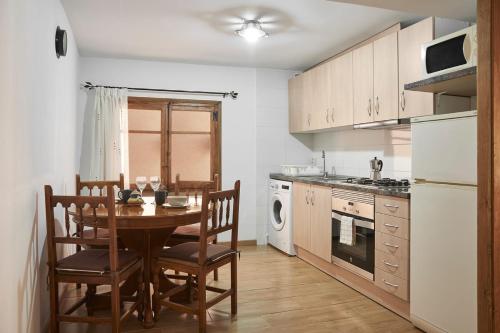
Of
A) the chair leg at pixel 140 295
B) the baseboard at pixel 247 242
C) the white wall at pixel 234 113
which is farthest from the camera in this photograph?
the baseboard at pixel 247 242

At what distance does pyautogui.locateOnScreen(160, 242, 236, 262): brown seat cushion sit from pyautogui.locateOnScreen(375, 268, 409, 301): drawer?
3.88 ft

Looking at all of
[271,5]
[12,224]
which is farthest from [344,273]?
[12,224]

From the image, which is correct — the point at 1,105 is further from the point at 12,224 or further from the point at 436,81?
the point at 436,81

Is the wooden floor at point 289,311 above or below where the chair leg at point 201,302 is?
below

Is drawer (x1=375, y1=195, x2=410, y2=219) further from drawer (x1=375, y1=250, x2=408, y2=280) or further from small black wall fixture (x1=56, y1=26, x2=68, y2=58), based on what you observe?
small black wall fixture (x1=56, y1=26, x2=68, y2=58)

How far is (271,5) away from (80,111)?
269 cm

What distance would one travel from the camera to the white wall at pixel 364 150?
3.65 m

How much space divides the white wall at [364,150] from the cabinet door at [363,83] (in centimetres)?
39

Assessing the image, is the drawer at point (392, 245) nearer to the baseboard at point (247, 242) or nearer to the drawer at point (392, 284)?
the drawer at point (392, 284)

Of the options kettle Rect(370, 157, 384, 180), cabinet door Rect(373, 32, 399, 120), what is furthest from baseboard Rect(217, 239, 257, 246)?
cabinet door Rect(373, 32, 399, 120)

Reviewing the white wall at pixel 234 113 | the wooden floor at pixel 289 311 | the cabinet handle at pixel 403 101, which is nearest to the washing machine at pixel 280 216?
the white wall at pixel 234 113

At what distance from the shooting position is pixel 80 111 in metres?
4.50

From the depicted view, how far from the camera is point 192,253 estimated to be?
8.48 ft

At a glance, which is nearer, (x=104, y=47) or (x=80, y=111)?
(x=104, y=47)
